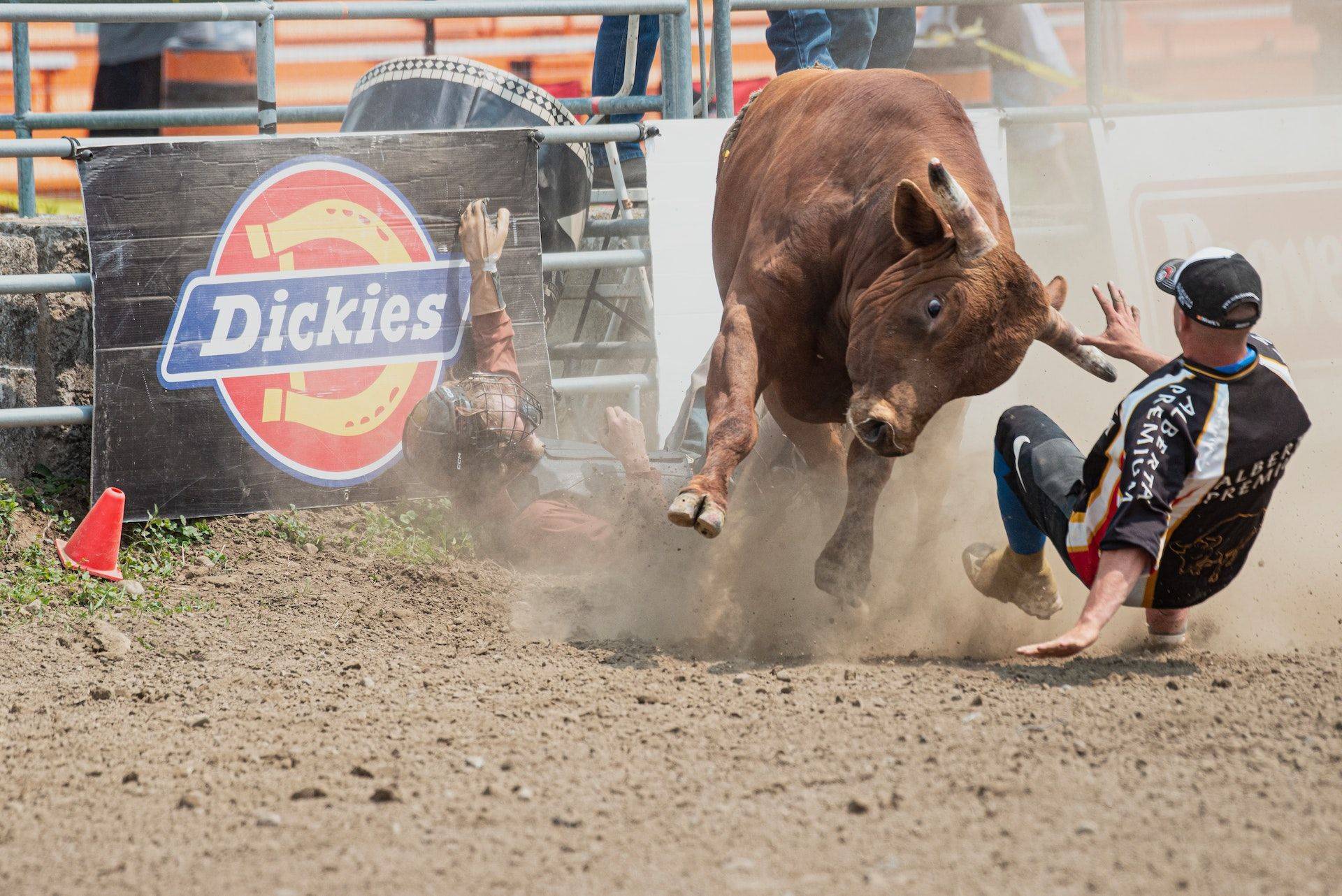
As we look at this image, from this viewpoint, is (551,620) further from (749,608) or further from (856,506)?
(856,506)

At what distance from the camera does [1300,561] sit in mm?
5094

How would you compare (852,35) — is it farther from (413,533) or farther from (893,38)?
(413,533)

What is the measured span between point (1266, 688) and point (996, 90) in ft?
29.0

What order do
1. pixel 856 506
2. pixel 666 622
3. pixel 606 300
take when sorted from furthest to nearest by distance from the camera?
pixel 606 300 < pixel 666 622 < pixel 856 506

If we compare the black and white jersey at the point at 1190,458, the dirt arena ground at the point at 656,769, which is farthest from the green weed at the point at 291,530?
the black and white jersey at the point at 1190,458

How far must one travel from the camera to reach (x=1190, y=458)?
342cm

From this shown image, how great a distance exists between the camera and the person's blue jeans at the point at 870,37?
733cm

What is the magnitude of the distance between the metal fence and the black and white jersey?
304 cm

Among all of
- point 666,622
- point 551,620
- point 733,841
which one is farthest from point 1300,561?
point 733,841

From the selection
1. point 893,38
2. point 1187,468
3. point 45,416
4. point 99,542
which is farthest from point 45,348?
point 893,38

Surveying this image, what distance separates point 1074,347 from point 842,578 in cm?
101

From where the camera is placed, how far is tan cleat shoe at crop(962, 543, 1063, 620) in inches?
165

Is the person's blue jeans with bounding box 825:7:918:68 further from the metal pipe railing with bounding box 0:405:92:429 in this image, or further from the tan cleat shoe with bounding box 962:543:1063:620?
the metal pipe railing with bounding box 0:405:92:429

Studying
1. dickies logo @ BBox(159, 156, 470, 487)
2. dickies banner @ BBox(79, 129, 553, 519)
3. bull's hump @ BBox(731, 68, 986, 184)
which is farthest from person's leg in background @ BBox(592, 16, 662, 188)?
bull's hump @ BBox(731, 68, 986, 184)
